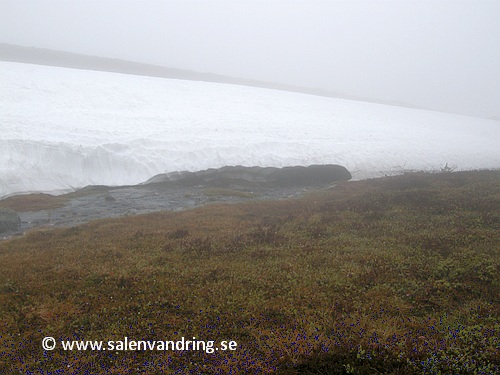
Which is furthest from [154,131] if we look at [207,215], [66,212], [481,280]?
[481,280]

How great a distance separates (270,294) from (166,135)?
30.5 m

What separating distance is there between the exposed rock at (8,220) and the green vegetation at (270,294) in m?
4.12

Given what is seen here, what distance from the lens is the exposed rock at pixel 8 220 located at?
1822cm

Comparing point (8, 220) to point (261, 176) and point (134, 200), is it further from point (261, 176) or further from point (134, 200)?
point (261, 176)

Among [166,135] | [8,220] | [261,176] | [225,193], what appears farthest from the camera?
[166,135]

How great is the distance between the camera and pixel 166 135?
3672 cm

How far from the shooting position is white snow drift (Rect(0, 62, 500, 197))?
30000 mm

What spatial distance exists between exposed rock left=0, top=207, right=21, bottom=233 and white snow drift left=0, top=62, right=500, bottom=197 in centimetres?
815

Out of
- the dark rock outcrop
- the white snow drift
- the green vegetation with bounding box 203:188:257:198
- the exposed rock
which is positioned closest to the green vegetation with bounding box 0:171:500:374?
the exposed rock

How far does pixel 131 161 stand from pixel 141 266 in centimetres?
2263

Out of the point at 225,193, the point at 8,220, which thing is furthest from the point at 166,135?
the point at 8,220

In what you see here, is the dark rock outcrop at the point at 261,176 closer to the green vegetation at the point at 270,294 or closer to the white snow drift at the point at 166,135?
the white snow drift at the point at 166,135

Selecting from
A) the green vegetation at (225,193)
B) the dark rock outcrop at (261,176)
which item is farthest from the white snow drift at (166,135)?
the green vegetation at (225,193)

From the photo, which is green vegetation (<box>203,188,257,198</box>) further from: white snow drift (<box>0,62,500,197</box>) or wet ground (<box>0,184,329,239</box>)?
white snow drift (<box>0,62,500,197</box>)
